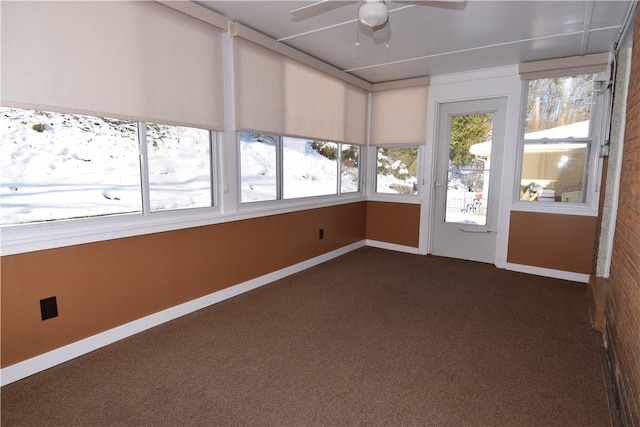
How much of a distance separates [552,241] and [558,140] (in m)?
1.15

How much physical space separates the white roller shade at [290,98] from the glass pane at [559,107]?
2.14m

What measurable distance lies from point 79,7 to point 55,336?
6.65 feet

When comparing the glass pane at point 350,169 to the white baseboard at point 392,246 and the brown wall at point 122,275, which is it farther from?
the brown wall at point 122,275

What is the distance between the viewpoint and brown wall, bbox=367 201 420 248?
497cm

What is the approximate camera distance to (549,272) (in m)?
4.03

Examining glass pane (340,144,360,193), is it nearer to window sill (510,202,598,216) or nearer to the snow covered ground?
the snow covered ground

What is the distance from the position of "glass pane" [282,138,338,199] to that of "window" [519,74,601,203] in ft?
7.70

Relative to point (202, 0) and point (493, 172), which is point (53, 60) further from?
point (493, 172)

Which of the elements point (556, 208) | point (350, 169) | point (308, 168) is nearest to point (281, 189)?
point (308, 168)

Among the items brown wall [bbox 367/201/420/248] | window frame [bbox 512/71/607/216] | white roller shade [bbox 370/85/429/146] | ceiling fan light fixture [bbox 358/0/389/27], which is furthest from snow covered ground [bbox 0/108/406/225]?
window frame [bbox 512/71/607/216]

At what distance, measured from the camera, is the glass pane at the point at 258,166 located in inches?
134

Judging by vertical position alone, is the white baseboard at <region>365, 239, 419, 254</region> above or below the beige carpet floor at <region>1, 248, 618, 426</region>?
above

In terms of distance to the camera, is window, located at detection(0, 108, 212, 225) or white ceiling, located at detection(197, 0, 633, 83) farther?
white ceiling, located at detection(197, 0, 633, 83)

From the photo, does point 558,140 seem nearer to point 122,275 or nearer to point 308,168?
point 308,168
